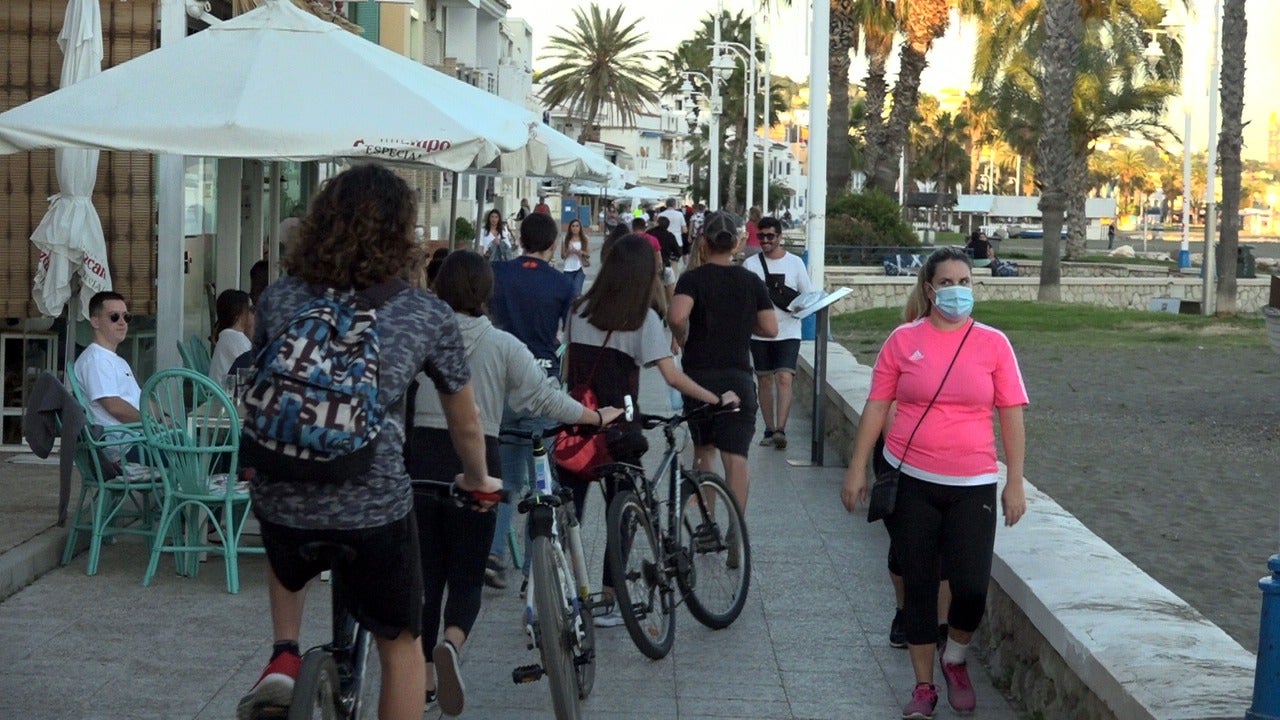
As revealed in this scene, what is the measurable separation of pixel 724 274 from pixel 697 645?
2161 mm

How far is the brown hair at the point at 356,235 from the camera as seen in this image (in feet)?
12.5

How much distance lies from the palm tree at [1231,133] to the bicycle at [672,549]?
23.1 metres

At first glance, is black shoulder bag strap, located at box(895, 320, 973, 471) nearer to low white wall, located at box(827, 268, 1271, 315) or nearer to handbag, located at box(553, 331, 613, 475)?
handbag, located at box(553, 331, 613, 475)

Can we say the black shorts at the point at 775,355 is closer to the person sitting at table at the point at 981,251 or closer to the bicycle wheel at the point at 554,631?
the bicycle wheel at the point at 554,631

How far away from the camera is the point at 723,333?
8.02m

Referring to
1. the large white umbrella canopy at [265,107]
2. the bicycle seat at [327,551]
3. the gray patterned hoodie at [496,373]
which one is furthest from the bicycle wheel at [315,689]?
the large white umbrella canopy at [265,107]

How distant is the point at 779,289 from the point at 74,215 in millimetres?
5143

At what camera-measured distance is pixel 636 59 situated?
76375 millimetres

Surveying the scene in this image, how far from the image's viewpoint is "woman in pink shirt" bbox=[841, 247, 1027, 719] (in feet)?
18.4

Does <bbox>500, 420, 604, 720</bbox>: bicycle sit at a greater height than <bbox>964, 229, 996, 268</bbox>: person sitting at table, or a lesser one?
lesser

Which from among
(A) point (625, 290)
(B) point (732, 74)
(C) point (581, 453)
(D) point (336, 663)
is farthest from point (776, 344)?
(B) point (732, 74)

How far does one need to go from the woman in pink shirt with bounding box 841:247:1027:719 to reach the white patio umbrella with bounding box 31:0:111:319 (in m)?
5.29

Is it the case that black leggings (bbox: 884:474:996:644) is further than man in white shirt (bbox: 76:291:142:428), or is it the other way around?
man in white shirt (bbox: 76:291:142:428)

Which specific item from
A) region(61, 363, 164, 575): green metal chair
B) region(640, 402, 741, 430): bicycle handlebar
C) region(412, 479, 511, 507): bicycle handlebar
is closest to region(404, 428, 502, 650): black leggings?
region(412, 479, 511, 507): bicycle handlebar
